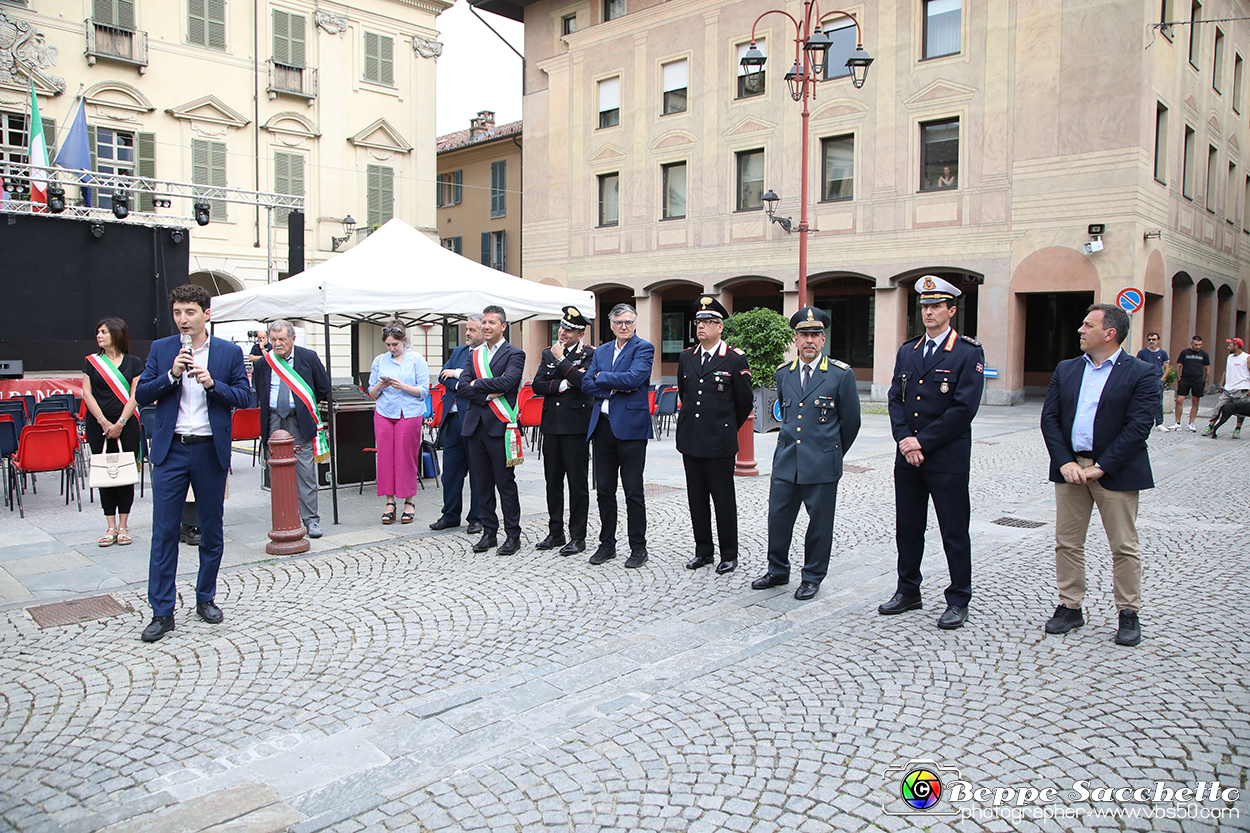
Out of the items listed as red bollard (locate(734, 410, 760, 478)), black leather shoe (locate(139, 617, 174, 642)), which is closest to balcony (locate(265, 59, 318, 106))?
red bollard (locate(734, 410, 760, 478))

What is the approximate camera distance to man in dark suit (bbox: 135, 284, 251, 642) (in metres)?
4.97

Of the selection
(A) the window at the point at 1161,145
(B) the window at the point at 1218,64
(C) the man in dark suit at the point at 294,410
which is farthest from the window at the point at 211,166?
(B) the window at the point at 1218,64

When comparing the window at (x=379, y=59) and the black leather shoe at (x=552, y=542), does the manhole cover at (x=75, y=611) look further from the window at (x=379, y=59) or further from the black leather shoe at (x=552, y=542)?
the window at (x=379, y=59)

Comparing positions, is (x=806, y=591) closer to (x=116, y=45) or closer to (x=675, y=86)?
(x=675, y=86)

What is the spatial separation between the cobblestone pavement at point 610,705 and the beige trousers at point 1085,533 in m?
0.27

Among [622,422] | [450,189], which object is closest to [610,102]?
[450,189]

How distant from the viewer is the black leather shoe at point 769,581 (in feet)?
19.5

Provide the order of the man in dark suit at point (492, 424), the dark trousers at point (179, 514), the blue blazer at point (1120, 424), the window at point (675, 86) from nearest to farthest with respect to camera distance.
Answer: the blue blazer at point (1120, 424) < the dark trousers at point (179, 514) < the man in dark suit at point (492, 424) < the window at point (675, 86)

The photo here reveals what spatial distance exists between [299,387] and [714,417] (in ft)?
12.3

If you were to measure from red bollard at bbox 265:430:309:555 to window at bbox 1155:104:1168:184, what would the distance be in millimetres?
22479

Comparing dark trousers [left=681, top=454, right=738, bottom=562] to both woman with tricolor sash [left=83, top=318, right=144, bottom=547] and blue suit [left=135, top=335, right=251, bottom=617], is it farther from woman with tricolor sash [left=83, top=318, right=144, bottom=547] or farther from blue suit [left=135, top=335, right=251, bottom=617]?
woman with tricolor sash [left=83, top=318, right=144, bottom=547]

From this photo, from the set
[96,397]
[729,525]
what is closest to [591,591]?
[729,525]

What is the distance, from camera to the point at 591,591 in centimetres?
598

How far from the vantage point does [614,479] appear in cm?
701
